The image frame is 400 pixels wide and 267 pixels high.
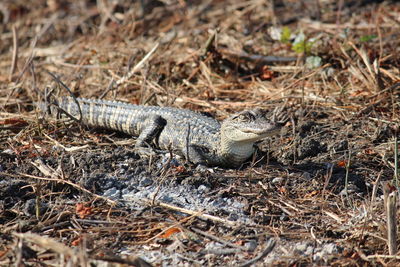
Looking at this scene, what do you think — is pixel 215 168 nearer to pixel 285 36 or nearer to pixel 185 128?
pixel 185 128

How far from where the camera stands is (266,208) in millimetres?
4035

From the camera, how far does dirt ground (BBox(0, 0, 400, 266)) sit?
360 cm

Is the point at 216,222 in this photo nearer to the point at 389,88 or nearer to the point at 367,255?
the point at 367,255

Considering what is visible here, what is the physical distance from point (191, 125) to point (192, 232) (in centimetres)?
172

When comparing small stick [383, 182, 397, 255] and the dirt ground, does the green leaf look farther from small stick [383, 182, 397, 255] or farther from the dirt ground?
small stick [383, 182, 397, 255]

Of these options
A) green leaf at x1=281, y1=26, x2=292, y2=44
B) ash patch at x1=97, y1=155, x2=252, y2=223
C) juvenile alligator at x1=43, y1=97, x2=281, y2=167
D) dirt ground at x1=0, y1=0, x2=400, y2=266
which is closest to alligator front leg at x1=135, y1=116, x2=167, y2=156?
juvenile alligator at x1=43, y1=97, x2=281, y2=167

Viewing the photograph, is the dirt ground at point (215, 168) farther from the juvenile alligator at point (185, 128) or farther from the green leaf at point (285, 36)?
the juvenile alligator at point (185, 128)

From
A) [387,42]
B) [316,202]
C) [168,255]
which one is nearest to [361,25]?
[387,42]

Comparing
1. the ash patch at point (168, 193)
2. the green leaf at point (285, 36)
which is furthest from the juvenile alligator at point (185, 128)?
the green leaf at point (285, 36)

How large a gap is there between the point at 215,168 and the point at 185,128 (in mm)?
594

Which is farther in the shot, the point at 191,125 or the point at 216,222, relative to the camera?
the point at 191,125

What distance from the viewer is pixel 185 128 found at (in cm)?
525

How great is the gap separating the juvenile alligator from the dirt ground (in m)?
0.17

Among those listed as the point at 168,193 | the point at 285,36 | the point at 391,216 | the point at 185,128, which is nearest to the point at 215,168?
the point at 185,128
